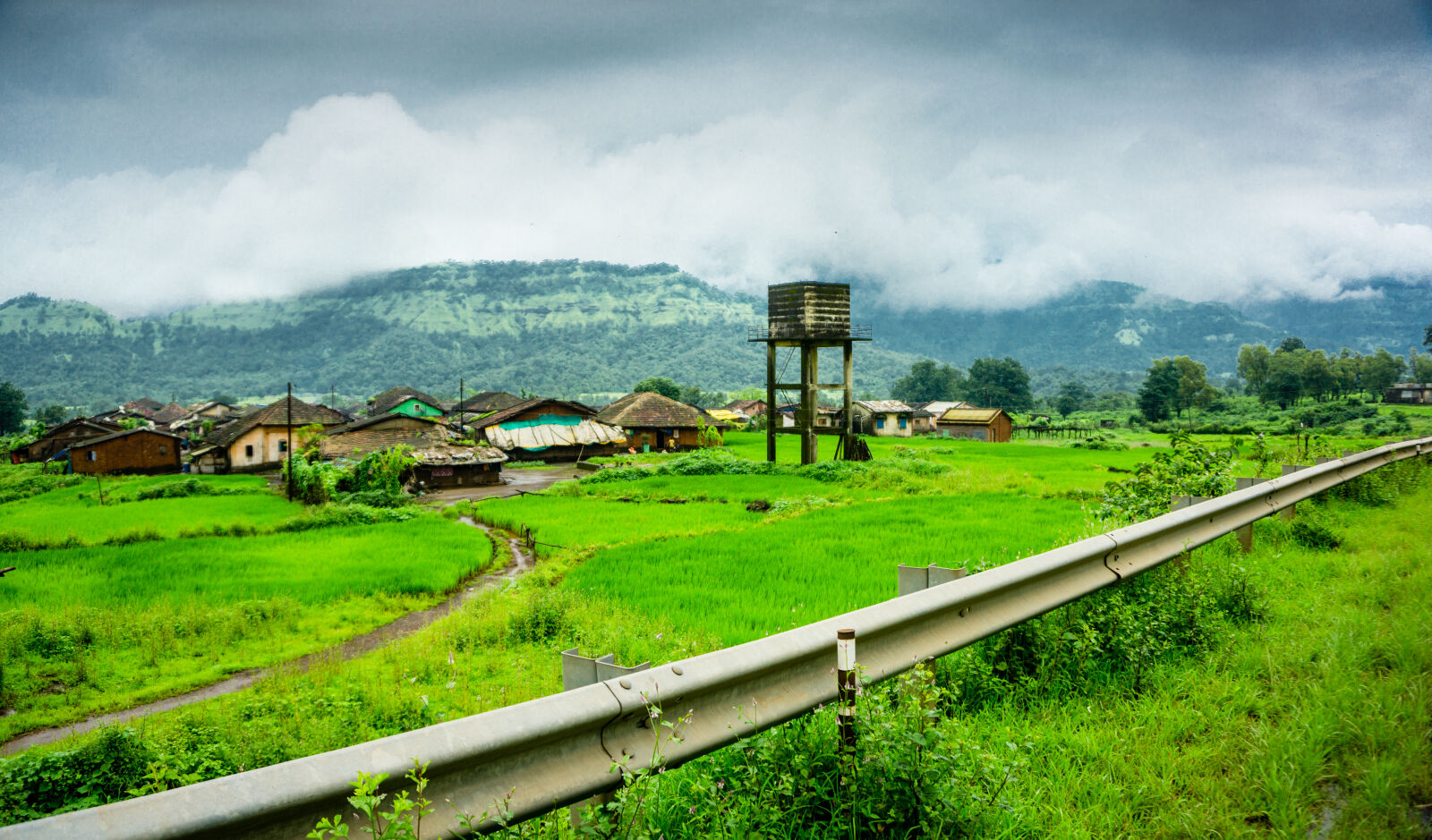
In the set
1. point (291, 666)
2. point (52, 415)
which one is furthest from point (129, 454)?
point (291, 666)

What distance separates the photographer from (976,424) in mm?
70000

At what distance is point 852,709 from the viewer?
110 inches

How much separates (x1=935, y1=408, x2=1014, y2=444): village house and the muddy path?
60.3 m

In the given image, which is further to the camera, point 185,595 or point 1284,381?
point 1284,381

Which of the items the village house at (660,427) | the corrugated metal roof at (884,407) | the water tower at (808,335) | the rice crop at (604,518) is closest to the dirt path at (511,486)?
the rice crop at (604,518)

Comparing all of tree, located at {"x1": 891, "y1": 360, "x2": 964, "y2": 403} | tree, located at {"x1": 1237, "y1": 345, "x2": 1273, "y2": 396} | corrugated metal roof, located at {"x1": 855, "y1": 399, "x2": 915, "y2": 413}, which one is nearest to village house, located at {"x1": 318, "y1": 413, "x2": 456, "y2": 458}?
corrugated metal roof, located at {"x1": 855, "y1": 399, "x2": 915, "y2": 413}

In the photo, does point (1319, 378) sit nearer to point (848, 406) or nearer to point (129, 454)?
point (848, 406)

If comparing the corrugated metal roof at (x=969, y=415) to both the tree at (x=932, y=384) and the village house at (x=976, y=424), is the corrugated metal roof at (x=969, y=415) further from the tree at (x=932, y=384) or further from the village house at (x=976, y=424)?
A: the tree at (x=932, y=384)

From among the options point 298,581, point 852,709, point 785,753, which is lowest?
point 298,581

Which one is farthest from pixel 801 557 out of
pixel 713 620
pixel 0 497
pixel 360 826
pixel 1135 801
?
pixel 0 497

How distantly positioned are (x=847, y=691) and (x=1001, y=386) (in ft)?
413

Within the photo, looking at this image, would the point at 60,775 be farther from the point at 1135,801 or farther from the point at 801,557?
the point at 801,557

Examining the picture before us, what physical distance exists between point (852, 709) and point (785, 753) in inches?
14.5

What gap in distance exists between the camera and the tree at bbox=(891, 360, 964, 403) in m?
133
